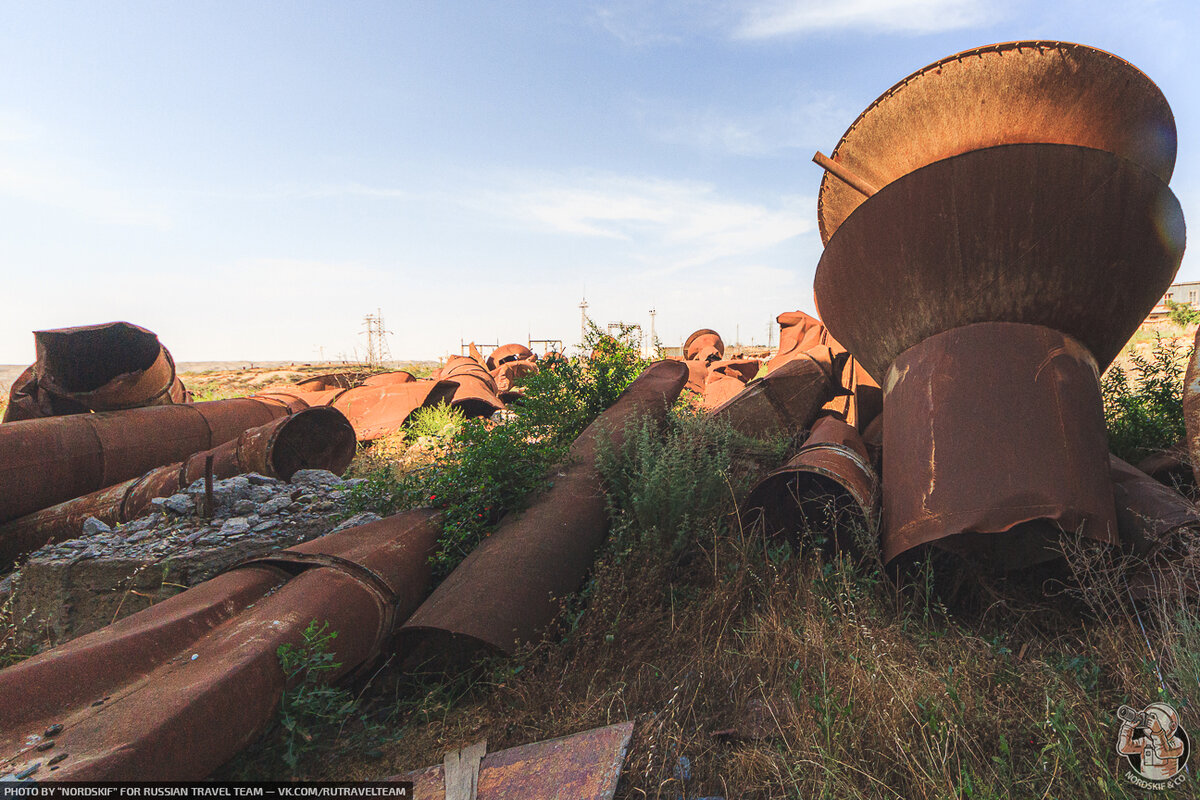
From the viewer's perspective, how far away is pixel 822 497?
3.23m

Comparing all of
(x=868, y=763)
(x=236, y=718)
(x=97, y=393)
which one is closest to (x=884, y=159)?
(x=868, y=763)

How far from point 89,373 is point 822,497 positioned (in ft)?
21.3

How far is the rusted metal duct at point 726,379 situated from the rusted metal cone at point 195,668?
4.19 metres

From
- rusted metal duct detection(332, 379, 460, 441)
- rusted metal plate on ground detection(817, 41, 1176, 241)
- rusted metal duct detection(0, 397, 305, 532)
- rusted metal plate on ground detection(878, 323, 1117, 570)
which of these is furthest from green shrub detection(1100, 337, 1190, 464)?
rusted metal duct detection(0, 397, 305, 532)

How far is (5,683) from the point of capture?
6.42 ft

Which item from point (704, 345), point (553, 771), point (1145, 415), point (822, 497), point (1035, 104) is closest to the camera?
point (553, 771)

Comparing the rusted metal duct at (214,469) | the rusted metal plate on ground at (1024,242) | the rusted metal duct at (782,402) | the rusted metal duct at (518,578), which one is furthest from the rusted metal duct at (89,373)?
the rusted metal plate on ground at (1024,242)

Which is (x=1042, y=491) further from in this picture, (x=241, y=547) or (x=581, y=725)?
(x=241, y=547)

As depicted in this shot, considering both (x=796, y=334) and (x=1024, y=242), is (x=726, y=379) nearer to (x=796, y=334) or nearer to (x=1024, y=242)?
(x=796, y=334)

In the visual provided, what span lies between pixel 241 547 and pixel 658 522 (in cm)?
263

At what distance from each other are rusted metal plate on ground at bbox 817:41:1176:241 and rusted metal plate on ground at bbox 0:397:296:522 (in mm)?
6507

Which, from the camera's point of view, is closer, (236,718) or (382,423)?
(236,718)

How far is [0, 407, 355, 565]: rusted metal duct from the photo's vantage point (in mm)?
4293

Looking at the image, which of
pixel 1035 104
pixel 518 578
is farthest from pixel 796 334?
pixel 518 578
